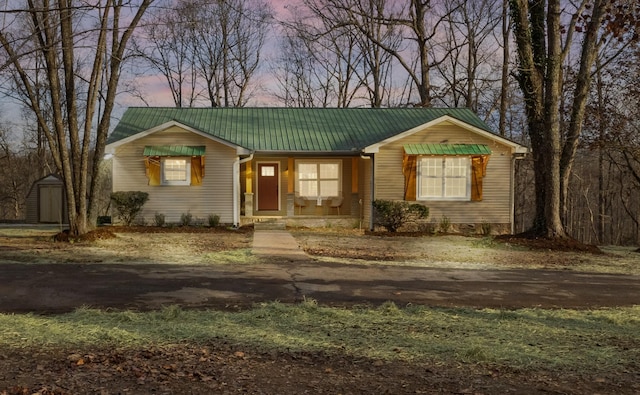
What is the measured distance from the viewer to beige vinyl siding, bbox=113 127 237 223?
58.8 ft

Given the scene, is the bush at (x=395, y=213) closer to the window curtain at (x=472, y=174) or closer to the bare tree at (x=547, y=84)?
the window curtain at (x=472, y=174)

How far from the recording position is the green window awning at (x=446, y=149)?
17.9 m

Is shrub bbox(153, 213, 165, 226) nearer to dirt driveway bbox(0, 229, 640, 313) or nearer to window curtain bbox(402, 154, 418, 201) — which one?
dirt driveway bbox(0, 229, 640, 313)

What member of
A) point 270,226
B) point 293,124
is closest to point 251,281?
point 270,226

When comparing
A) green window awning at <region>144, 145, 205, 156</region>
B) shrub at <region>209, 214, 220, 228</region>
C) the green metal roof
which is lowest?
shrub at <region>209, 214, 220, 228</region>

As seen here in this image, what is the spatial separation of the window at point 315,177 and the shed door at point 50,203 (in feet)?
31.8

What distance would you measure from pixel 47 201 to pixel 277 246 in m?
13.1

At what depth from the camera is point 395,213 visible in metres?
17.7

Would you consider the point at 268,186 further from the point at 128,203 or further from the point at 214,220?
the point at 128,203

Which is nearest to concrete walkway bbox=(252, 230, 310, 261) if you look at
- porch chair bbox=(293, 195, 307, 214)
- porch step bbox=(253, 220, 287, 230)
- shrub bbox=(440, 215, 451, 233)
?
porch step bbox=(253, 220, 287, 230)

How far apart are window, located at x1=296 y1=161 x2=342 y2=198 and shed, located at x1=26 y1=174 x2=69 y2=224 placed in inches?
377

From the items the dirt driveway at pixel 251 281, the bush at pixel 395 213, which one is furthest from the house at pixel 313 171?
the dirt driveway at pixel 251 281

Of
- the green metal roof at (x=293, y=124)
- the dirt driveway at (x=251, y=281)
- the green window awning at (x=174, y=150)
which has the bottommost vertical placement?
the dirt driveway at (x=251, y=281)

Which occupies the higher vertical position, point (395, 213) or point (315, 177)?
point (315, 177)
